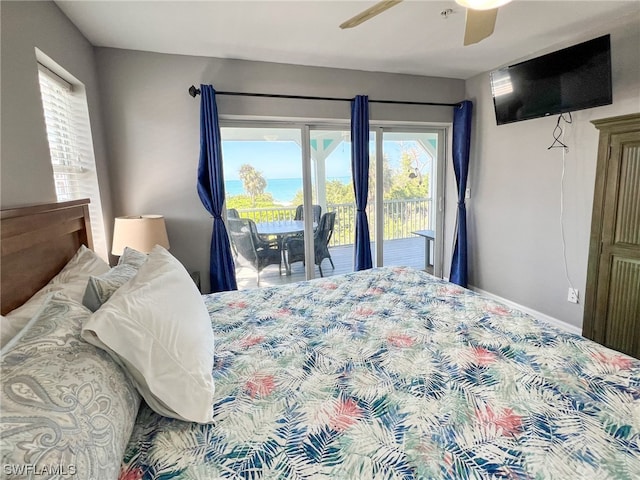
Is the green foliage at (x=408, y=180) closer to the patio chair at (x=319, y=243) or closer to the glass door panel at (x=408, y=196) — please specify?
the glass door panel at (x=408, y=196)

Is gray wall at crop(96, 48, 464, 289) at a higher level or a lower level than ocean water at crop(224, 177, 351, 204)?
higher

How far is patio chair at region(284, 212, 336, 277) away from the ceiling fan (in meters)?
2.13

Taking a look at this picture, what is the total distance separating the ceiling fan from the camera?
1.42 meters

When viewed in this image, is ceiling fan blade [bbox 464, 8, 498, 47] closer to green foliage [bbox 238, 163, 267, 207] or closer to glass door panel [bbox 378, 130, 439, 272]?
glass door panel [bbox 378, 130, 439, 272]

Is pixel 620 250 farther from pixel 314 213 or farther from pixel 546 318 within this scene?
pixel 314 213

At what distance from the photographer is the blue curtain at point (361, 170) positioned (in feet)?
10.9

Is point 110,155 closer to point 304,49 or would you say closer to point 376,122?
point 304,49

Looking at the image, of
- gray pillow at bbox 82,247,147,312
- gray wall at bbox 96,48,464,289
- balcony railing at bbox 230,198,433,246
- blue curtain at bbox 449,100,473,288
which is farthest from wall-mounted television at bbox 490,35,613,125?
gray pillow at bbox 82,247,147,312

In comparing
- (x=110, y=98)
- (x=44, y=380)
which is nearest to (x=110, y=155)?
(x=110, y=98)

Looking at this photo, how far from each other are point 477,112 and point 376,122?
117 centimetres

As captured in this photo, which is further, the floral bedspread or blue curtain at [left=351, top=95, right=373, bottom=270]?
blue curtain at [left=351, top=95, right=373, bottom=270]

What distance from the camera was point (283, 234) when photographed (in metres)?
3.52

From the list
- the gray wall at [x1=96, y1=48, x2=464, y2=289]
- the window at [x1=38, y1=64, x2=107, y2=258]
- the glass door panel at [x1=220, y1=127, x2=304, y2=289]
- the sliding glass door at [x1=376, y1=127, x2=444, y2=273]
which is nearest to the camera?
the window at [x1=38, y1=64, x2=107, y2=258]
